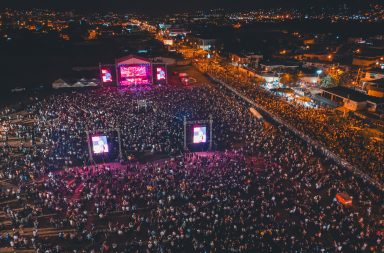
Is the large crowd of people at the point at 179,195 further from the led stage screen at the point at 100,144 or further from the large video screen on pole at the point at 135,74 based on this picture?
the large video screen on pole at the point at 135,74

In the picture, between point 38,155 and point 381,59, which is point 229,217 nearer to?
point 38,155

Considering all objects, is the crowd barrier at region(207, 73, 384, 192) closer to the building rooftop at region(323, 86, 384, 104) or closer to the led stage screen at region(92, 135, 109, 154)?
the building rooftop at region(323, 86, 384, 104)

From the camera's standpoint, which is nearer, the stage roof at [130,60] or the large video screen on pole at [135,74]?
the stage roof at [130,60]

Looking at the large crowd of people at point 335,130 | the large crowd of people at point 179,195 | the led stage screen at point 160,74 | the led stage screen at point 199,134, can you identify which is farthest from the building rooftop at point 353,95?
the led stage screen at point 160,74

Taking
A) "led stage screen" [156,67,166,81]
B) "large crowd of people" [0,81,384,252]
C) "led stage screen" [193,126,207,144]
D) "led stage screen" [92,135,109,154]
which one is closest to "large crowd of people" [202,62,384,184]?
"large crowd of people" [0,81,384,252]

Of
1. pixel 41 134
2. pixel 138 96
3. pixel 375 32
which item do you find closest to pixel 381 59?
pixel 138 96

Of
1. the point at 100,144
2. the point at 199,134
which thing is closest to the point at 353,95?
the point at 199,134
